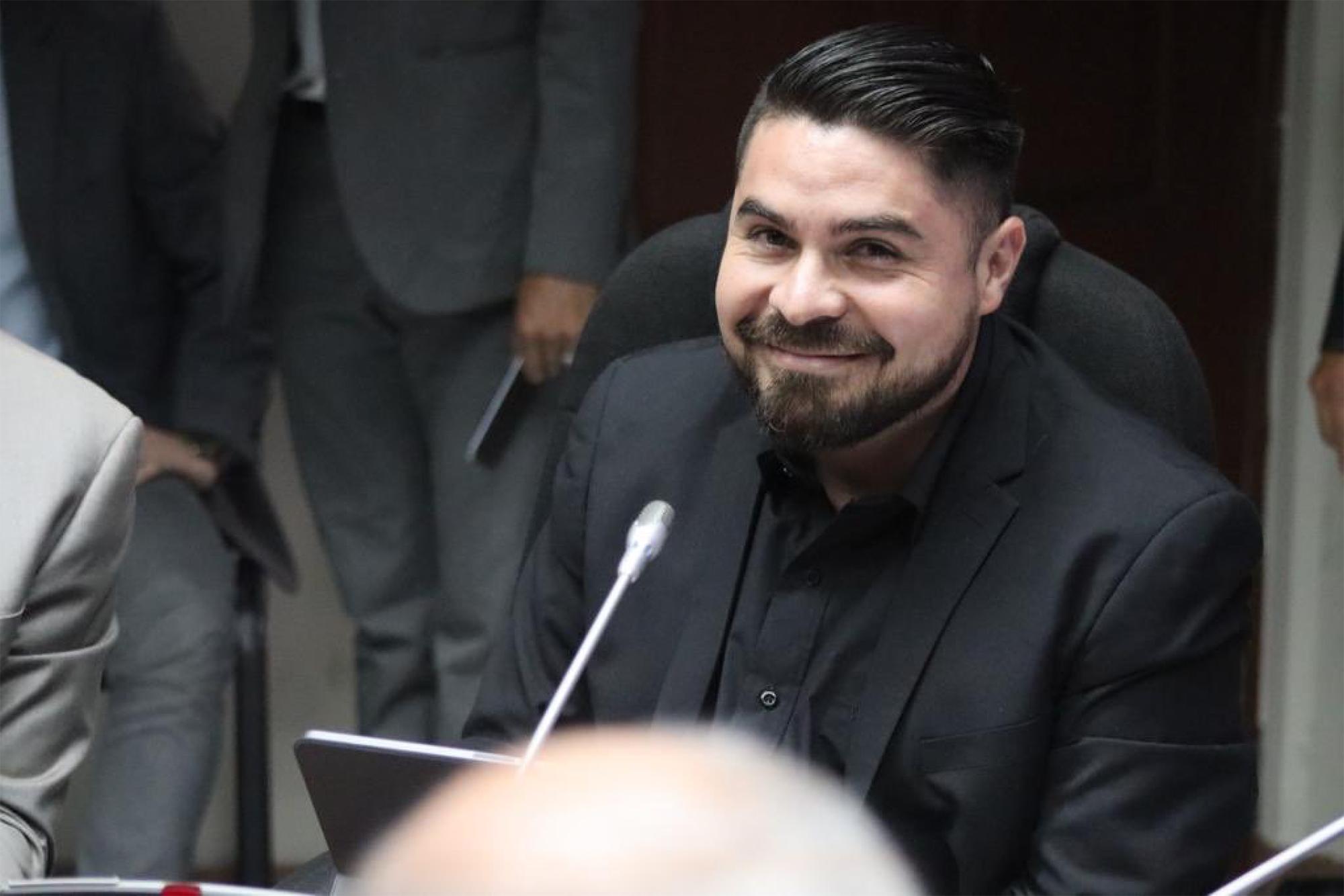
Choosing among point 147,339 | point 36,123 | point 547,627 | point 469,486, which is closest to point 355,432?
point 469,486

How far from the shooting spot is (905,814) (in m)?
1.67

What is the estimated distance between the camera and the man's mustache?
5.44 ft

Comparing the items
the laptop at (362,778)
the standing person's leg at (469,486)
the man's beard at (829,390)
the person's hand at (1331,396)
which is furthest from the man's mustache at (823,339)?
the standing person's leg at (469,486)

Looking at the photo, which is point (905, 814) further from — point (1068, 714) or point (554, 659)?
point (554, 659)

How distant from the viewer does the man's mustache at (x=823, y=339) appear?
1.66 metres

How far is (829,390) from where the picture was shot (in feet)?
5.48

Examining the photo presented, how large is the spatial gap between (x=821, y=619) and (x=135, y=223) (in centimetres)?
141

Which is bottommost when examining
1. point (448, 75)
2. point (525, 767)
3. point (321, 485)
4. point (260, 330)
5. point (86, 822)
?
point (86, 822)

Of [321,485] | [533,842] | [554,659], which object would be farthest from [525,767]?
[321,485]

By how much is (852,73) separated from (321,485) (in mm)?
1458

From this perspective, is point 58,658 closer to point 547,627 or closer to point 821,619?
point 547,627

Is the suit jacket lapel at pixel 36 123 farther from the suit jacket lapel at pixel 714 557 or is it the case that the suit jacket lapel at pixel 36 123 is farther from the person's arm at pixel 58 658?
the suit jacket lapel at pixel 714 557

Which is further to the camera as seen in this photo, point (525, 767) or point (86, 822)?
point (86, 822)

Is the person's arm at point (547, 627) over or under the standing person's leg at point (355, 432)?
over
